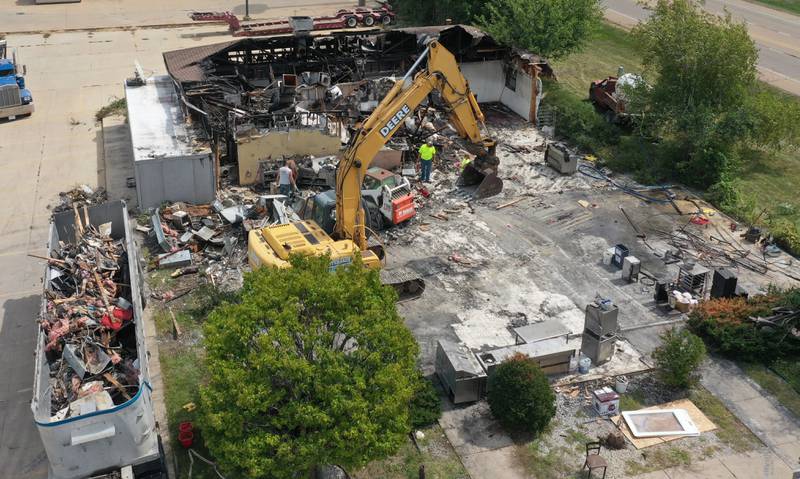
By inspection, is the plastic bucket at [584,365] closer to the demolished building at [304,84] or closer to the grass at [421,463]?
the grass at [421,463]

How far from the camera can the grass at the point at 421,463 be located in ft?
57.3

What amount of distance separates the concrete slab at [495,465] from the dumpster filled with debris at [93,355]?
6450mm

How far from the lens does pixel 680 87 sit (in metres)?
30.6

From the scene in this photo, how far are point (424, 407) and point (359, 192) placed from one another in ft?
24.0

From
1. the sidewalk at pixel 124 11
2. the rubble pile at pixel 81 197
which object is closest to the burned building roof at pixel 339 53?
the rubble pile at pixel 81 197

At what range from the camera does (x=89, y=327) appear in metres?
19.2

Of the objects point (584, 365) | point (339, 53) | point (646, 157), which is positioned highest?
point (339, 53)

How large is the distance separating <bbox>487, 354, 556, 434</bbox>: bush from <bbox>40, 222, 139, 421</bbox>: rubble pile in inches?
309

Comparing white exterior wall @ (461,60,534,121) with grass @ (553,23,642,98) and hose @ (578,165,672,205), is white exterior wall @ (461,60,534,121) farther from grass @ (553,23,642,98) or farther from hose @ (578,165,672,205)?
hose @ (578,165,672,205)

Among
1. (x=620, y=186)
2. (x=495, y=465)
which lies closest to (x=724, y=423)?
(x=495, y=465)

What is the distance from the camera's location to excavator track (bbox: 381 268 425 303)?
23.2 m

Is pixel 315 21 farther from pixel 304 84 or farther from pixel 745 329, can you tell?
pixel 745 329

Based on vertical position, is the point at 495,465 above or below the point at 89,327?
below

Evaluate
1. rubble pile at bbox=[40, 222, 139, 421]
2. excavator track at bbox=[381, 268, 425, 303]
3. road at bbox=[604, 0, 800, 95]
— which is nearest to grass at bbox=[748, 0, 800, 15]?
road at bbox=[604, 0, 800, 95]
